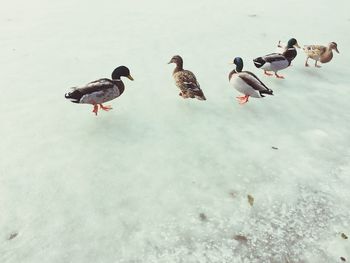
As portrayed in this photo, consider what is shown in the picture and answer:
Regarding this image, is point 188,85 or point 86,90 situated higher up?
point 86,90

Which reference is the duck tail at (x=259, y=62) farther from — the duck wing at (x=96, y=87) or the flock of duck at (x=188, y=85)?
the duck wing at (x=96, y=87)

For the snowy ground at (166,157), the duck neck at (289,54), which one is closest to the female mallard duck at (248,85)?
the snowy ground at (166,157)

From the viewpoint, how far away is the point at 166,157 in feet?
16.0

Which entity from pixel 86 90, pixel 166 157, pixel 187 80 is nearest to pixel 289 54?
pixel 187 80

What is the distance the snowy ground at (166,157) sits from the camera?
3.64 m

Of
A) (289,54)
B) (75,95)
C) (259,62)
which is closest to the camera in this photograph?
(75,95)

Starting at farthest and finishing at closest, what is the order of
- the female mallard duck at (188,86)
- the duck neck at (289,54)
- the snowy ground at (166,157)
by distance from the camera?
the duck neck at (289,54)
the female mallard duck at (188,86)
the snowy ground at (166,157)

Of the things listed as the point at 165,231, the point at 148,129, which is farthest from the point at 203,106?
the point at 165,231

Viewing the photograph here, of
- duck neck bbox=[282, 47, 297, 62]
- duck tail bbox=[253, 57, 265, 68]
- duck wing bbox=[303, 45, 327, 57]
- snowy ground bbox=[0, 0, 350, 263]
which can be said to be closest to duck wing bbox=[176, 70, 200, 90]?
snowy ground bbox=[0, 0, 350, 263]

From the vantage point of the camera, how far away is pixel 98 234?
12.1 ft

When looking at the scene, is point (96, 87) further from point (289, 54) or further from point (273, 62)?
point (289, 54)

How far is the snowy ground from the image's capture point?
3.64 m

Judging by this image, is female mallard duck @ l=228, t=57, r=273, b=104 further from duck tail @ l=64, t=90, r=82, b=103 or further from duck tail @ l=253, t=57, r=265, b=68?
duck tail @ l=64, t=90, r=82, b=103

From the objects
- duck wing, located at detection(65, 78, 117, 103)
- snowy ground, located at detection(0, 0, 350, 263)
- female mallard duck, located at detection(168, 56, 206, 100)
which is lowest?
snowy ground, located at detection(0, 0, 350, 263)
